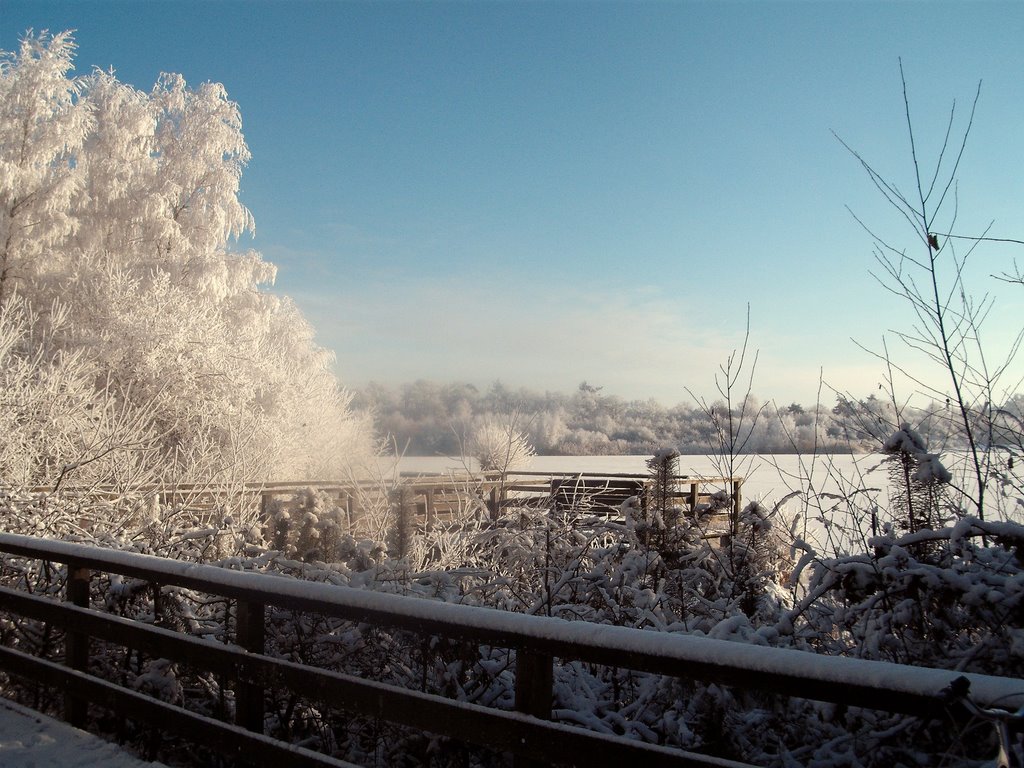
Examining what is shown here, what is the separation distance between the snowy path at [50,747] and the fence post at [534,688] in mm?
1890

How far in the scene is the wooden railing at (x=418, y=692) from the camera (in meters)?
1.88

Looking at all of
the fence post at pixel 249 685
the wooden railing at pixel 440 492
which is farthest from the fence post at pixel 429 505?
the fence post at pixel 249 685

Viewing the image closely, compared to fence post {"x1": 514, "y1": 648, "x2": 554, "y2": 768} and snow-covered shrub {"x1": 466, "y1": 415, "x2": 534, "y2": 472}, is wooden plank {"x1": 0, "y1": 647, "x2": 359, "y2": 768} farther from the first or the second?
snow-covered shrub {"x1": 466, "y1": 415, "x2": 534, "y2": 472}

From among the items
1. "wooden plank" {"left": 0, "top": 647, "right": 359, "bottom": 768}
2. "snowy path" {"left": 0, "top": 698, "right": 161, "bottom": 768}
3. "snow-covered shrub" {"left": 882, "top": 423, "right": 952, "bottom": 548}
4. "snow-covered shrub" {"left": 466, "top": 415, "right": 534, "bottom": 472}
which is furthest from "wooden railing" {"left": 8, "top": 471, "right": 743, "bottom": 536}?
"snowy path" {"left": 0, "top": 698, "right": 161, "bottom": 768}

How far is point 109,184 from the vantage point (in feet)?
65.4

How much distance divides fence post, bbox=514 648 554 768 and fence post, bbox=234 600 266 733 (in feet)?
4.16

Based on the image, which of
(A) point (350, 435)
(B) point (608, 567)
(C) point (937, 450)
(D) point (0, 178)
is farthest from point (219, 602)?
(A) point (350, 435)

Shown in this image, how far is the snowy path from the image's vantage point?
3.25 metres

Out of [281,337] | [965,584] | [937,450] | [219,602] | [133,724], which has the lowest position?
[133,724]

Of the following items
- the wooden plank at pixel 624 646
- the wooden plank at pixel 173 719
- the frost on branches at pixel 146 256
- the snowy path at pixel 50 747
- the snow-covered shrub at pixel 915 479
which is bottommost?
the snowy path at pixel 50 747

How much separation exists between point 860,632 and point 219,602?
11.4ft

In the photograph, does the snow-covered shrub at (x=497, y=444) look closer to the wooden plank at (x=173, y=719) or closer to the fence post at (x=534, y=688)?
the wooden plank at (x=173, y=719)

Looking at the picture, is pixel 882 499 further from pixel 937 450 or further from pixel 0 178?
pixel 0 178

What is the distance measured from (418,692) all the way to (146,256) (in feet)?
66.3
